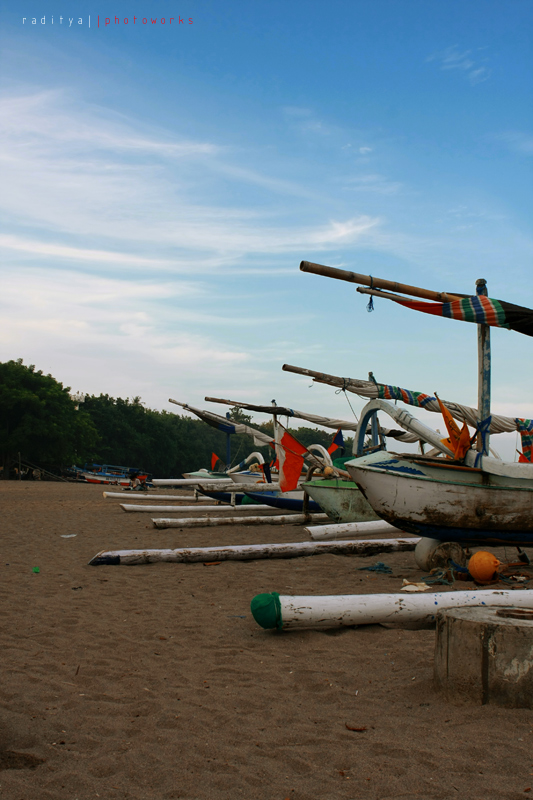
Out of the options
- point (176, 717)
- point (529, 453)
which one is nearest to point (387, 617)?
point (176, 717)

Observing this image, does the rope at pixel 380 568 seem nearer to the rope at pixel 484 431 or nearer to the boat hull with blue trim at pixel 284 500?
the rope at pixel 484 431

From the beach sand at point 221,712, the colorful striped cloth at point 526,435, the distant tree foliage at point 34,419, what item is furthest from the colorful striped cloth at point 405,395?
the distant tree foliage at point 34,419

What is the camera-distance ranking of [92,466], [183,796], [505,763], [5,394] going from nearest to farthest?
[183,796] < [505,763] < [5,394] < [92,466]

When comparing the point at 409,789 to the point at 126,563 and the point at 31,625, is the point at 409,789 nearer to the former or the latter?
the point at 31,625

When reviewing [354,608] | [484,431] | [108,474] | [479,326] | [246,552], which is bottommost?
[108,474]

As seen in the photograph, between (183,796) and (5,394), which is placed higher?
(5,394)

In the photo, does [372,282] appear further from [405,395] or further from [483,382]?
[405,395]

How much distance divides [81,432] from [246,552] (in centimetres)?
4447

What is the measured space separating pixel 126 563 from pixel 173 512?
33.6 ft

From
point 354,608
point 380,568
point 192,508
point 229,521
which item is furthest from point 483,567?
point 192,508

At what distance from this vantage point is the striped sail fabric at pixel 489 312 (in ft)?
28.1

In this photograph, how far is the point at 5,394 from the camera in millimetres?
45125

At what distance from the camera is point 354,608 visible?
204 inches

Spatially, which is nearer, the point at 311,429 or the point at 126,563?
the point at 126,563
